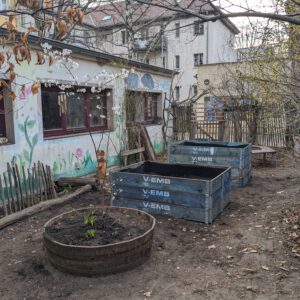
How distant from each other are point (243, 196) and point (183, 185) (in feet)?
7.29

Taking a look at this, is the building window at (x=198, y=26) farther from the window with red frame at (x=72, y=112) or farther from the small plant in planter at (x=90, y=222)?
the window with red frame at (x=72, y=112)

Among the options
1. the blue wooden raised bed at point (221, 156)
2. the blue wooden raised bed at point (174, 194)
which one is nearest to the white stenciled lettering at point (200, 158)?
the blue wooden raised bed at point (221, 156)

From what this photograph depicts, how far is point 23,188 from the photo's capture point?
6.09m

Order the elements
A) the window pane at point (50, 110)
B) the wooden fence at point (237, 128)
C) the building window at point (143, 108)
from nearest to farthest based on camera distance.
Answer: the window pane at point (50, 110)
the building window at point (143, 108)
the wooden fence at point (237, 128)

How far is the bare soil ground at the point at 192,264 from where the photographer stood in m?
3.43

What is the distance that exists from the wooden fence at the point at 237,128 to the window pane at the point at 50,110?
6.58 meters

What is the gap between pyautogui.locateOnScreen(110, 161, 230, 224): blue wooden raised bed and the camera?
207 inches

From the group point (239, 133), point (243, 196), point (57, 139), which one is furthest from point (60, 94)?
point (239, 133)

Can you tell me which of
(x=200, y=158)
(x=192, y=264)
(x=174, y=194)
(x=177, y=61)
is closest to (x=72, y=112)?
(x=200, y=158)

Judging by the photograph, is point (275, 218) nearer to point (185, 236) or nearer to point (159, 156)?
point (185, 236)

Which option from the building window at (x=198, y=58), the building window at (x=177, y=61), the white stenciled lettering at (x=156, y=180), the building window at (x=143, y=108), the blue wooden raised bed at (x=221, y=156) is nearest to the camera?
the white stenciled lettering at (x=156, y=180)

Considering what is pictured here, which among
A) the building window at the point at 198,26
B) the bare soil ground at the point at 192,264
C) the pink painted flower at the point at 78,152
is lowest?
the bare soil ground at the point at 192,264

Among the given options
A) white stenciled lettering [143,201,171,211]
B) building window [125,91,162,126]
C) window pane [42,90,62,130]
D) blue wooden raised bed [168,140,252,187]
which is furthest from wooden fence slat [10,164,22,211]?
building window [125,91,162,126]

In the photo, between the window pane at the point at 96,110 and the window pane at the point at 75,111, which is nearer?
the window pane at the point at 75,111
